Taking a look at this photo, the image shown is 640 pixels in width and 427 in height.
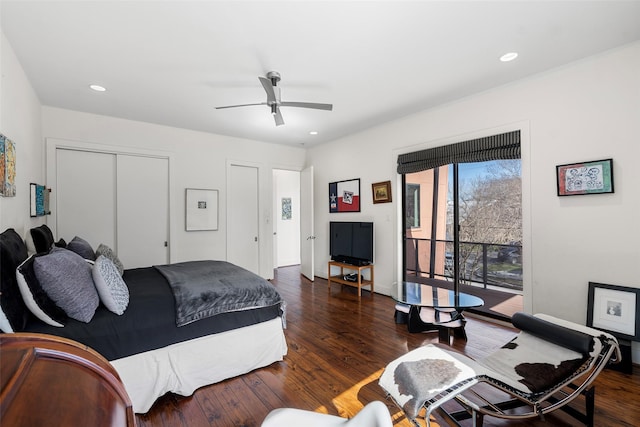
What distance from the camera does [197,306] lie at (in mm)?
2209

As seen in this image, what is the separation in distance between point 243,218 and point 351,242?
6.60 ft

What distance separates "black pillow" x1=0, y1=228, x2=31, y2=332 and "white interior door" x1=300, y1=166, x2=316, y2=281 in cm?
401

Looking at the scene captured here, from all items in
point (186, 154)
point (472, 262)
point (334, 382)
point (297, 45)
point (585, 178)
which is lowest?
point (334, 382)

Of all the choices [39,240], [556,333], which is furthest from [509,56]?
[39,240]

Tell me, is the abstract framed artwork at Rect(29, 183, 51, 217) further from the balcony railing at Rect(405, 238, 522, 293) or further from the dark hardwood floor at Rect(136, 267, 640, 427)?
the balcony railing at Rect(405, 238, 522, 293)

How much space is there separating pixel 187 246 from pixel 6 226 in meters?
2.51

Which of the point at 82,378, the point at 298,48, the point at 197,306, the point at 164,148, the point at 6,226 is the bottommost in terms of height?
the point at 197,306

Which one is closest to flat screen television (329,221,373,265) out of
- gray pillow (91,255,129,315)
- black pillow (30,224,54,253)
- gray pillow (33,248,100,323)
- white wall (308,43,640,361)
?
white wall (308,43,640,361)

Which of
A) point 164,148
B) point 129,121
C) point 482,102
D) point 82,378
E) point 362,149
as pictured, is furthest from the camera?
point 362,149

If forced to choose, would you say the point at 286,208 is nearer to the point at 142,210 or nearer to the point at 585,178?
the point at 142,210

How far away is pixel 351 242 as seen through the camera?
15.9 feet

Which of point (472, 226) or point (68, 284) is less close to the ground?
point (472, 226)

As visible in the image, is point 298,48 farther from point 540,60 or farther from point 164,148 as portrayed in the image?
point 164,148

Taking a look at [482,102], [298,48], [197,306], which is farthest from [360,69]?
[197,306]
